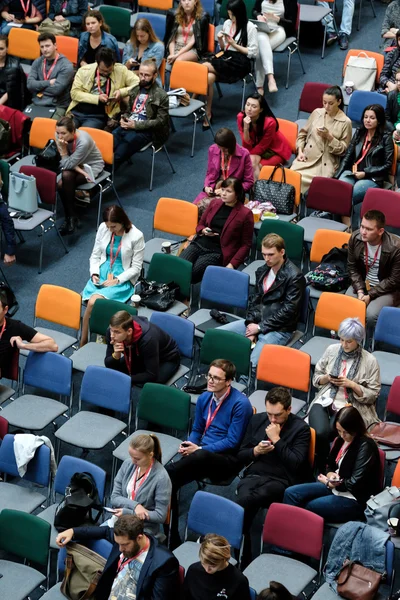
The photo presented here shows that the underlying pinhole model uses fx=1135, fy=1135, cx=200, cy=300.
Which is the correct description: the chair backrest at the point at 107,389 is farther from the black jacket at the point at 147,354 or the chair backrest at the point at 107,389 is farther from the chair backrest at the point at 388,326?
the chair backrest at the point at 388,326

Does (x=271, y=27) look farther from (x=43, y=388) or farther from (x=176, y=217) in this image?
(x=43, y=388)

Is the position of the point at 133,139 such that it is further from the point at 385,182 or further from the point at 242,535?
the point at 242,535

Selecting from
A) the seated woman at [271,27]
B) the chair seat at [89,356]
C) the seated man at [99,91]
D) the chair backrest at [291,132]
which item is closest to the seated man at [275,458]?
the chair seat at [89,356]

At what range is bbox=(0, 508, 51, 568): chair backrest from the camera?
664cm

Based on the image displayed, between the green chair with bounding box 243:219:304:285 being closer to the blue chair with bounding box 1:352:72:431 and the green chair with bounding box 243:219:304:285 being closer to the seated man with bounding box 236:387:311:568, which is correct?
the blue chair with bounding box 1:352:72:431

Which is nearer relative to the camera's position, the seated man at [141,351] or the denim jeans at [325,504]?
the denim jeans at [325,504]

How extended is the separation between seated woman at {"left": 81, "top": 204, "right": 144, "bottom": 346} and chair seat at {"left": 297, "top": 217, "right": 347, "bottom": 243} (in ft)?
4.73

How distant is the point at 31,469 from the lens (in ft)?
24.0

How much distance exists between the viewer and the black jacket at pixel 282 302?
8273mm

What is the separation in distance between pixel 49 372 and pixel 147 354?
2.38 feet

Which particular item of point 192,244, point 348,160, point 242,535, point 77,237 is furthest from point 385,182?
point 242,535

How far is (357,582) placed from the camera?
6.36 m

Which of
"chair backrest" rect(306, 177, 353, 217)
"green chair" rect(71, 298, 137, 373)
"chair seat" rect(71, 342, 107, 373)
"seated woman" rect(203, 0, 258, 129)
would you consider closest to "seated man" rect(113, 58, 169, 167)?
"seated woman" rect(203, 0, 258, 129)

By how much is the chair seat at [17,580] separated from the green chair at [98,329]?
5.94ft
